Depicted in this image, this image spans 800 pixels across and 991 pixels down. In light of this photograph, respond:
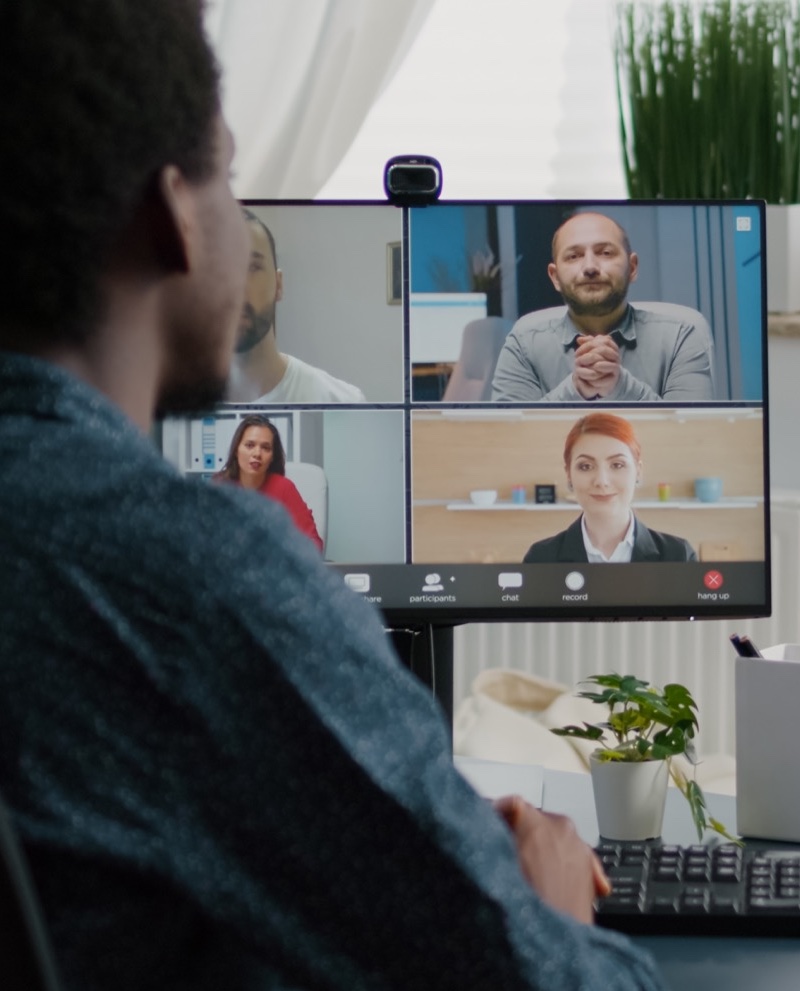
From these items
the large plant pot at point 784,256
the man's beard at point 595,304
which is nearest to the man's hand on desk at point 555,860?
the man's beard at point 595,304

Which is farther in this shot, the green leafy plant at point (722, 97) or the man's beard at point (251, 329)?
the green leafy plant at point (722, 97)

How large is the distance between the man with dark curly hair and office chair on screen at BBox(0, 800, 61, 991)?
59 mm

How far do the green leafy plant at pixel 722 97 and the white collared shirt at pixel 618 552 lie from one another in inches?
39.1

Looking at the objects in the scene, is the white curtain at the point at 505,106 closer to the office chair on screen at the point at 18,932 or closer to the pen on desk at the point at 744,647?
the pen on desk at the point at 744,647

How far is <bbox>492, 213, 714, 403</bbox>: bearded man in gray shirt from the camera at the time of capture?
1.21m

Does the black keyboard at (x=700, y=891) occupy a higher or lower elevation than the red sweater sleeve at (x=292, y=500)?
lower

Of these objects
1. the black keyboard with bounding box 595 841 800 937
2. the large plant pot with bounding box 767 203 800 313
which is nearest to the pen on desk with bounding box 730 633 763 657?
the black keyboard with bounding box 595 841 800 937

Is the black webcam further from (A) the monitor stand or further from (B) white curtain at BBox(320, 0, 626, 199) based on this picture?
(B) white curtain at BBox(320, 0, 626, 199)

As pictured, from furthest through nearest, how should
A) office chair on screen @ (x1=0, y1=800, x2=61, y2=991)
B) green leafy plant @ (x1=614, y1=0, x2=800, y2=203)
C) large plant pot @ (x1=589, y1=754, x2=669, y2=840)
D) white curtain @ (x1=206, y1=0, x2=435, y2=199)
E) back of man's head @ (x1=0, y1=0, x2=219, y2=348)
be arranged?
white curtain @ (x1=206, y1=0, x2=435, y2=199) → green leafy plant @ (x1=614, y1=0, x2=800, y2=203) → large plant pot @ (x1=589, y1=754, x2=669, y2=840) → back of man's head @ (x1=0, y1=0, x2=219, y2=348) → office chair on screen @ (x1=0, y1=800, x2=61, y2=991)

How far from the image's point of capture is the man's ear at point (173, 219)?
0.57m

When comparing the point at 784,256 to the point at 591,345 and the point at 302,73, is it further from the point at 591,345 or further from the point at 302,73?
the point at 591,345

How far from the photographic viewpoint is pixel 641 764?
106 cm

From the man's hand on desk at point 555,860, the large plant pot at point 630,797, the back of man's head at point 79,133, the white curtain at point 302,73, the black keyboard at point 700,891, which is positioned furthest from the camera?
the white curtain at point 302,73

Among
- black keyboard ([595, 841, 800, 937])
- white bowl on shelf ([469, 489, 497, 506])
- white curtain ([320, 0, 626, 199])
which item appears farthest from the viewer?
white curtain ([320, 0, 626, 199])
